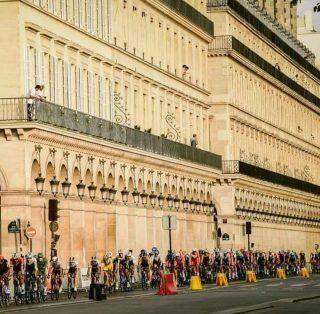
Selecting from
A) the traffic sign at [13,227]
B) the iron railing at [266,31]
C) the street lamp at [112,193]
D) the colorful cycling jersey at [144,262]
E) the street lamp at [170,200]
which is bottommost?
the colorful cycling jersey at [144,262]

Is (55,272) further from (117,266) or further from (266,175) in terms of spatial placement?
(266,175)

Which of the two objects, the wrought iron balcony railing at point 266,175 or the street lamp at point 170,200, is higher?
the wrought iron balcony railing at point 266,175

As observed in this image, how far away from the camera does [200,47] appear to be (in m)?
117

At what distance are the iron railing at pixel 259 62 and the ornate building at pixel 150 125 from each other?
17cm

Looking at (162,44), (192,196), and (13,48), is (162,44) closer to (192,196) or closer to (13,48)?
(192,196)

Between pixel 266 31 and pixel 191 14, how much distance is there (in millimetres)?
30947

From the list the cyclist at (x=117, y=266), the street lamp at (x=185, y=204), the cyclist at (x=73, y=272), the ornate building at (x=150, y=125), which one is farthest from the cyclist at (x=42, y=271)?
the street lamp at (x=185, y=204)

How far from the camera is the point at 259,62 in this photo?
137250mm

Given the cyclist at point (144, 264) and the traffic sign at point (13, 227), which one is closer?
the traffic sign at point (13, 227)

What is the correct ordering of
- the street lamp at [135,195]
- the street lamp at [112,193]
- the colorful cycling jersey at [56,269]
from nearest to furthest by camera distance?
1. the colorful cycling jersey at [56,269]
2. the street lamp at [112,193]
3. the street lamp at [135,195]

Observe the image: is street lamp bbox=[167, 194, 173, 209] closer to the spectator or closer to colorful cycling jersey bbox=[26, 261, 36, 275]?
the spectator

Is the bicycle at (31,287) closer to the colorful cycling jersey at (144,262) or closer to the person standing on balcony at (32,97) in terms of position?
the person standing on balcony at (32,97)

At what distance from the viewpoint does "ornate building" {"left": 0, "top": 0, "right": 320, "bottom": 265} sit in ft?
244

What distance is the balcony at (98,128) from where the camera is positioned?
72.5 metres
